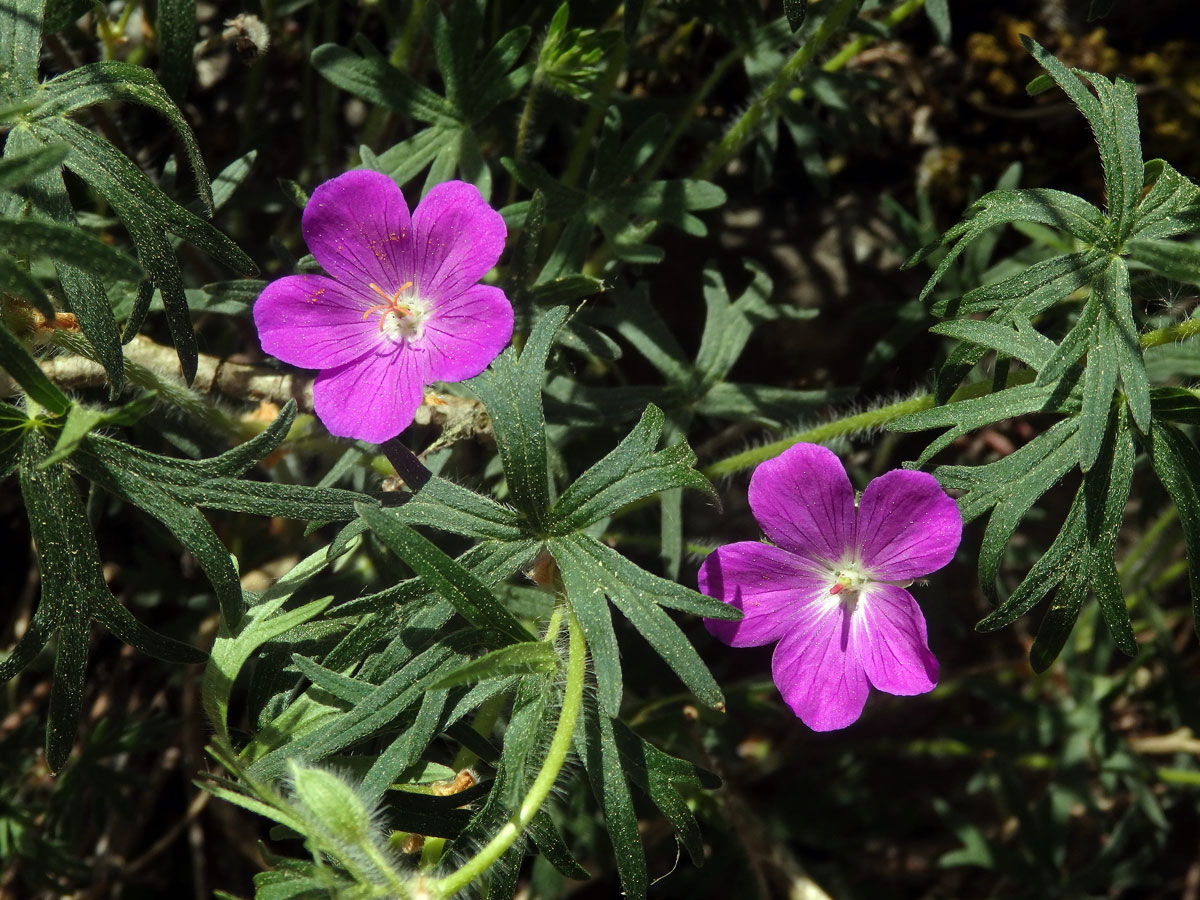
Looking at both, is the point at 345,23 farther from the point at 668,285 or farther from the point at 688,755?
the point at 688,755

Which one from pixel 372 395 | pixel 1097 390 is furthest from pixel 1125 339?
pixel 372 395

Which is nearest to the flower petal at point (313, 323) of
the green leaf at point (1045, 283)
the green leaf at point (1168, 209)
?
the green leaf at point (1045, 283)

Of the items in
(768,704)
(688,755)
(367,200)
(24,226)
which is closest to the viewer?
(24,226)

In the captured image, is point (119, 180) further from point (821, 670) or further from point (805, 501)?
point (821, 670)

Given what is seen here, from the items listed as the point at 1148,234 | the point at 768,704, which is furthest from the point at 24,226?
the point at 768,704

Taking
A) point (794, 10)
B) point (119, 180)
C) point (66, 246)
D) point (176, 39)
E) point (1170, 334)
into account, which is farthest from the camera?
point (176, 39)

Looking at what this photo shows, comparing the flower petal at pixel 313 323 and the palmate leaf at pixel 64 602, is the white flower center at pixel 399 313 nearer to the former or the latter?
the flower petal at pixel 313 323
